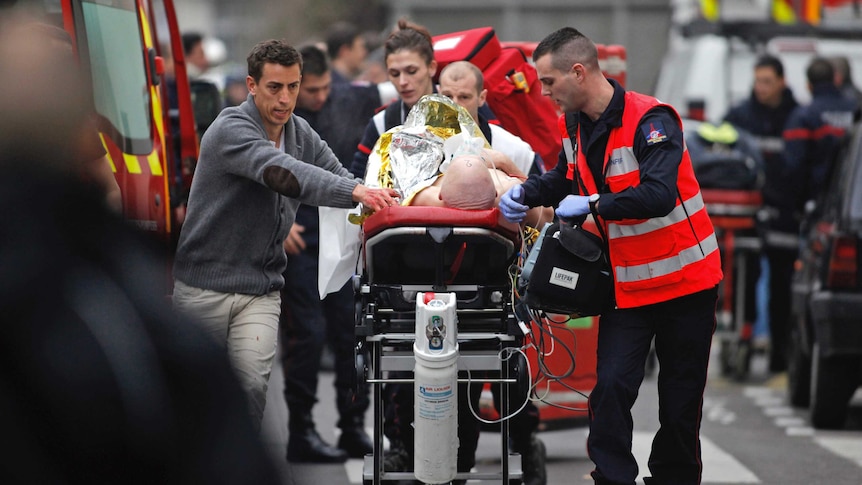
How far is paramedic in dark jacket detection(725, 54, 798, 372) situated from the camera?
1224 cm

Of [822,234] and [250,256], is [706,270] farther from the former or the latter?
[822,234]

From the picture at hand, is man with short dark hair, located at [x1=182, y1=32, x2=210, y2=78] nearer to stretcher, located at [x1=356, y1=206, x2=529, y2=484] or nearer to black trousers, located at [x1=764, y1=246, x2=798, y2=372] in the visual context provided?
black trousers, located at [x1=764, y1=246, x2=798, y2=372]

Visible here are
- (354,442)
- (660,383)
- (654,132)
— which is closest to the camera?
(654,132)

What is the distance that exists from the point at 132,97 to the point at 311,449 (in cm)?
200

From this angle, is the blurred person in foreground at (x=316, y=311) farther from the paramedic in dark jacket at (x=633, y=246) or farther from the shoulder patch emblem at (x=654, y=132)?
the shoulder patch emblem at (x=654, y=132)

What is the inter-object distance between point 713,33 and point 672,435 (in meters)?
11.6

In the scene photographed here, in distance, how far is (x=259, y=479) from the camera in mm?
1998

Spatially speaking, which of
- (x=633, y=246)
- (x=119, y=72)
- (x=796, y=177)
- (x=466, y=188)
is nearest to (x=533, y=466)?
(x=633, y=246)

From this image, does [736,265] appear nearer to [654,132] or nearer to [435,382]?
[654,132]

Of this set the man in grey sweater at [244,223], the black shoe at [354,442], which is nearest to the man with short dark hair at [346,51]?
the black shoe at [354,442]

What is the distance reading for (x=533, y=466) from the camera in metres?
6.75

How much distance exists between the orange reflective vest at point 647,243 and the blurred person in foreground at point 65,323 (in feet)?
11.8

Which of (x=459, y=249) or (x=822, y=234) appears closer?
(x=459, y=249)

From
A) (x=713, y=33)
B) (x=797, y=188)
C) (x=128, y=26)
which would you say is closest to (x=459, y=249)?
(x=128, y=26)
